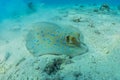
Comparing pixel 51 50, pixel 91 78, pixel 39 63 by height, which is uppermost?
pixel 51 50

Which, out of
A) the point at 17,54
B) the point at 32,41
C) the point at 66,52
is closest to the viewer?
the point at 66,52

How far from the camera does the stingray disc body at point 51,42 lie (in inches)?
194

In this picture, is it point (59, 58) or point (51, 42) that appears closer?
point (59, 58)

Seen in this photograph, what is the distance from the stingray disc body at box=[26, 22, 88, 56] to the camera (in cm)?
492

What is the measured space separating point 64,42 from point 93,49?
107 centimetres

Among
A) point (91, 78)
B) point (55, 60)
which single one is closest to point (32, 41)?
point (55, 60)

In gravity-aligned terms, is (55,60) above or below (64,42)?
below

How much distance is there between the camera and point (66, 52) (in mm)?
4867

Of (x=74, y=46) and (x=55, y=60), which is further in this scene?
(x=74, y=46)

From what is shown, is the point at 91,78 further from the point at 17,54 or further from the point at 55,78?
the point at 17,54

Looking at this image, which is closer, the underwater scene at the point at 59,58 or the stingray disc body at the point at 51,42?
the underwater scene at the point at 59,58

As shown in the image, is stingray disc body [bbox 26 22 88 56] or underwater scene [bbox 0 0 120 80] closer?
underwater scene [bbox 0 0 120 80]

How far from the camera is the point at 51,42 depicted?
201 inches

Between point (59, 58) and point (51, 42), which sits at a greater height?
point (51, 42)
